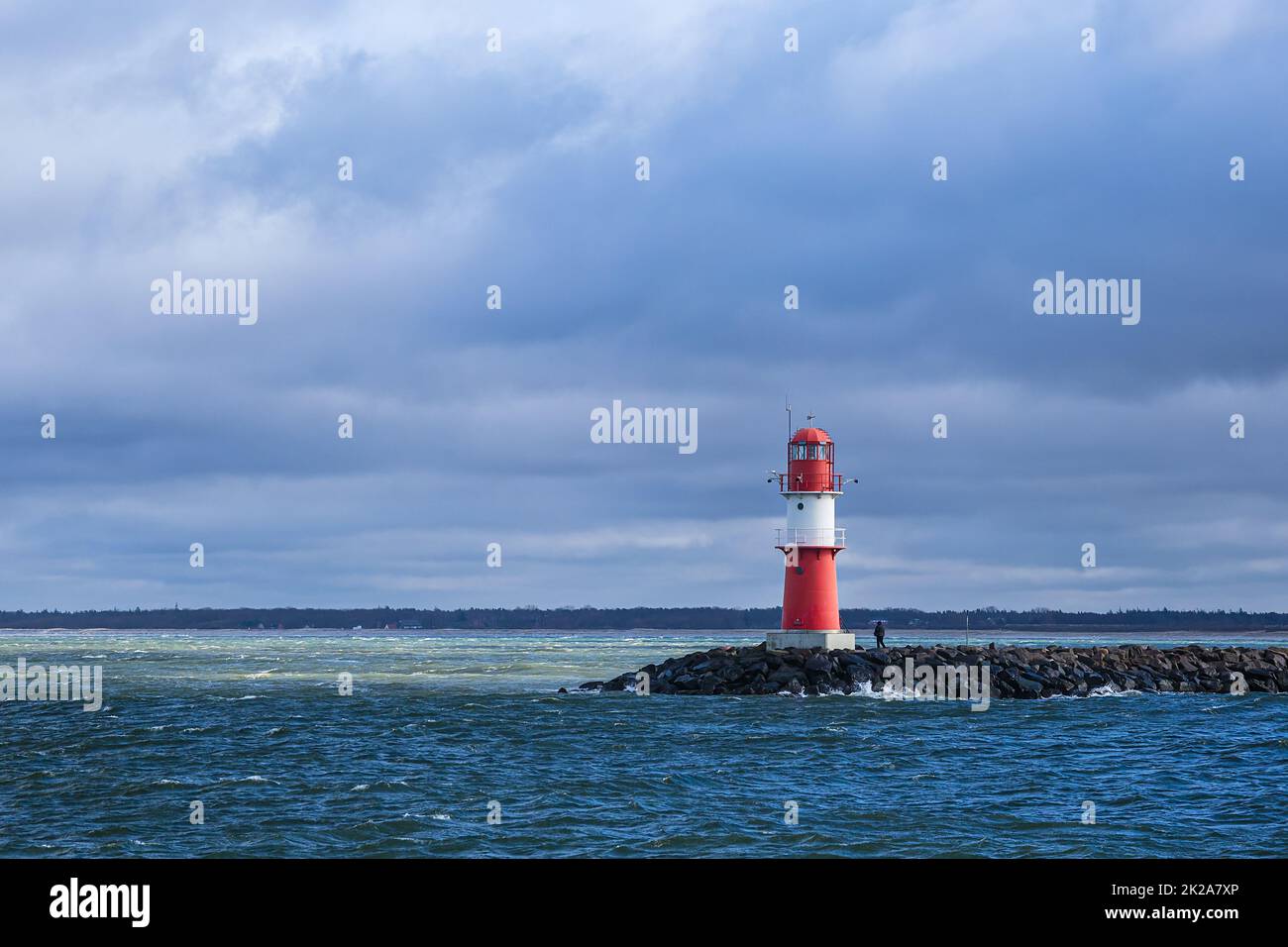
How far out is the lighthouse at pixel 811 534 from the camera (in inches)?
1860

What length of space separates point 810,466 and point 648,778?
68.3 feet

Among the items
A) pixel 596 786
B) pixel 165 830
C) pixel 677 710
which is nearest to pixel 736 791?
pixel 596 786

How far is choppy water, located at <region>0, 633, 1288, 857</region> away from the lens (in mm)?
22109

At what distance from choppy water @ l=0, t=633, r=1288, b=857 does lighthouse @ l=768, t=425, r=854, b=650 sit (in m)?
3.80

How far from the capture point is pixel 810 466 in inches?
1870

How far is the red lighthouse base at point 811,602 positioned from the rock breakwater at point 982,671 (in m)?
0.50

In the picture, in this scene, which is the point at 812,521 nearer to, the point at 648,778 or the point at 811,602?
the point at 811,602
